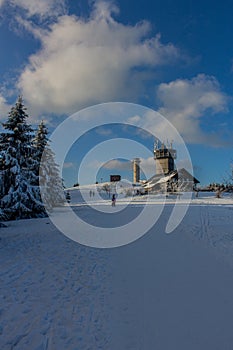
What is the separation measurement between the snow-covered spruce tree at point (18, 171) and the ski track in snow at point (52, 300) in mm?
8519

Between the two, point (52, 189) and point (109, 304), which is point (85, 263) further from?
point (52, 189)

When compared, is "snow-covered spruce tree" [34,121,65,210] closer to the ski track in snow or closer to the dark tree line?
the dark tree line

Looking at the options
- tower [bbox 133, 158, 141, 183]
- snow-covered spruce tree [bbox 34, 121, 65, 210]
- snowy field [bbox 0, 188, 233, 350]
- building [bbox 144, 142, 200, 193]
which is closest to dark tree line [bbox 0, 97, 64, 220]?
snow-covered spruce tree [bbox 34, 121, 65, 210]

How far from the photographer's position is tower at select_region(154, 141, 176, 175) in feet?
235

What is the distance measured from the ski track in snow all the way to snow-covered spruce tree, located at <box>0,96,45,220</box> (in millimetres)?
8519

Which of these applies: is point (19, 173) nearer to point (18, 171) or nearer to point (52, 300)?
point (18, 171)

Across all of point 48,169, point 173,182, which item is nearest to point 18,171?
point 48,169

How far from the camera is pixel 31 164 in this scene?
63.6 ft

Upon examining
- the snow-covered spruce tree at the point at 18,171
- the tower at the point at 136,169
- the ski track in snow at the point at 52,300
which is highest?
the tower at the point at 136,169

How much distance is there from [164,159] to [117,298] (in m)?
69.8

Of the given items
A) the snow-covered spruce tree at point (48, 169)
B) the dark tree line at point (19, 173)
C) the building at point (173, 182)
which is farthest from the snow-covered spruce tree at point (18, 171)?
the building at point (173, 182)

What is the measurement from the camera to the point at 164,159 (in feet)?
237

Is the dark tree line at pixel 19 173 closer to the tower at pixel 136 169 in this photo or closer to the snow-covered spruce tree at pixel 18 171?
the snow-covered spruce tree at pixel 18 171

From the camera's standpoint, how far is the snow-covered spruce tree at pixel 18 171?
52.3 feet
